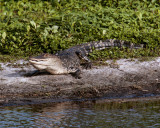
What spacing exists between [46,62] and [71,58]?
39.9 inches

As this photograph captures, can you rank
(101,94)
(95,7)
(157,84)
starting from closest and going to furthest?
(101,94), (157,84), (95,7)

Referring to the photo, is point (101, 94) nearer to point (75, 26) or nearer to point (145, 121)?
point (145, 121)

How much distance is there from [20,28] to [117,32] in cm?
267

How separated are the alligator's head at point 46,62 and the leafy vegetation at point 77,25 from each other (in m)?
1.49

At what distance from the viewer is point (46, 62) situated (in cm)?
821

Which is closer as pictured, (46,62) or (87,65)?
(46,62)

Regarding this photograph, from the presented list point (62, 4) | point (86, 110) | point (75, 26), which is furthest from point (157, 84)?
point (62, 4)

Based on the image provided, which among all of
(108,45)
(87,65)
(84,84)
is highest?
(108,45)

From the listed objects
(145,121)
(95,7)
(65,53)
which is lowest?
(145,121)

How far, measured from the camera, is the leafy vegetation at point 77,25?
10.1 m

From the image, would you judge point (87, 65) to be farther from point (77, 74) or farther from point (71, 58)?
point (77, 74)

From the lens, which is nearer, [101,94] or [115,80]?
[101,94]

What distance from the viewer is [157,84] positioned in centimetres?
813

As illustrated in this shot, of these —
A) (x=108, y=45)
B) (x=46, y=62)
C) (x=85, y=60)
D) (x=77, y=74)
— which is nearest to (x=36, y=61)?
(x=46, y=62)
